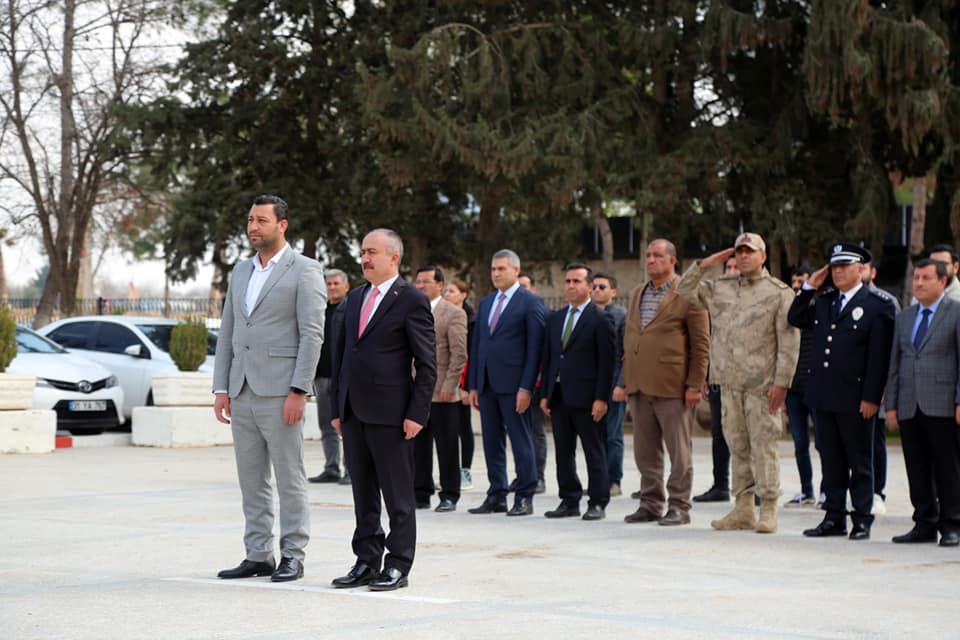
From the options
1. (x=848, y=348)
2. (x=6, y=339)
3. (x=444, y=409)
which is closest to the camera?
(x=848, y=348)

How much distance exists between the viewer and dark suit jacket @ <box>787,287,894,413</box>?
11.3 metres

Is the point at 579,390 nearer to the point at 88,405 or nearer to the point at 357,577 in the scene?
the point at 357,577

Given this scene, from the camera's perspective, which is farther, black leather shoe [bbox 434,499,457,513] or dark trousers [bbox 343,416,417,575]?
black leather shoe [bbox 434,499,457,513]

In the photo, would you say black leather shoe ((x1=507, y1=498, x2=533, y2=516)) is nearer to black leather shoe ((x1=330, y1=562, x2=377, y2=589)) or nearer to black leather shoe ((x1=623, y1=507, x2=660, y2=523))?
black leather shoe ((x1=623, y1=507, x2=660, y2=523))

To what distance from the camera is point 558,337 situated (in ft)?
42.0

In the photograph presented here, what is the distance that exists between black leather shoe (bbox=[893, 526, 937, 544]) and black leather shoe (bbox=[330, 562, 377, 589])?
4.42m

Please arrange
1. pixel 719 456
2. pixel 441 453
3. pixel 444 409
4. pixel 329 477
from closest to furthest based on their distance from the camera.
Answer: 1. pixel 441 453
2. pixel 444 409
3. pixel 719 456
4. pixel 329 477

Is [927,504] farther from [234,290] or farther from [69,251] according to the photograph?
[69,251]

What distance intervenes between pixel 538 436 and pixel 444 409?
1.84 m

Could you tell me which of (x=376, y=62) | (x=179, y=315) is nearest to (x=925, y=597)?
(x=376, y=62)

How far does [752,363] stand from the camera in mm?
11547

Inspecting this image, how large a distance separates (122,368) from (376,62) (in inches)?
426

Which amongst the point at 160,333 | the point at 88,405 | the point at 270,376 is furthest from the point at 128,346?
the point at 270,376


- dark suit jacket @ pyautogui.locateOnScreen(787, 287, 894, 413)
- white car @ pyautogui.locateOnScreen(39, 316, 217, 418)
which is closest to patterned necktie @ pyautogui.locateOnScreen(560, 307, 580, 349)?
dark suit jacket @ pyautogui.locateOnScreen(787, 287, 894, 413)
